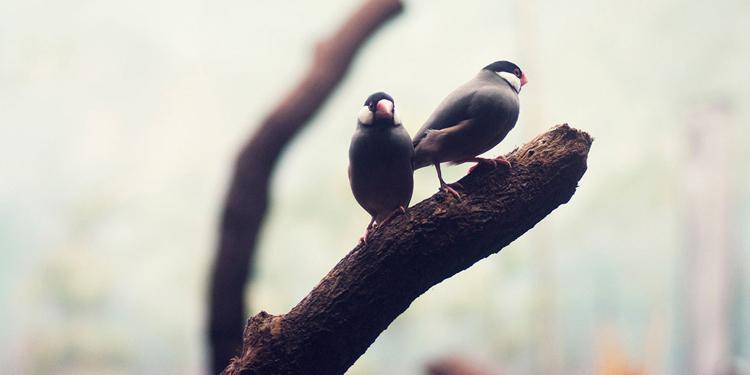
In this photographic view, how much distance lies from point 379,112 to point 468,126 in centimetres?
19

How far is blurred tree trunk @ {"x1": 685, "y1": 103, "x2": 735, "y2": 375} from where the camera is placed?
3.89 meters

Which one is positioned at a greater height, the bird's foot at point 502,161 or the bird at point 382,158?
the bird at point 382,158

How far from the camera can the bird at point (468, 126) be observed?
1.44 m

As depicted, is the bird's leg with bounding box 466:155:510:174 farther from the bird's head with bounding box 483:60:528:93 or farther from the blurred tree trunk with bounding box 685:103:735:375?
the blurred tree trunk with bounding box 685:103:735:375

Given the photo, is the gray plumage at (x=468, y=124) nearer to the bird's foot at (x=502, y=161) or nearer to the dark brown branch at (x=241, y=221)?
the bird's foot at (x=502, y=161)

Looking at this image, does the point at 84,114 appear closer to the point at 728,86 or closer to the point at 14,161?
the point at 14,161

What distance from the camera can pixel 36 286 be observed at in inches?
156

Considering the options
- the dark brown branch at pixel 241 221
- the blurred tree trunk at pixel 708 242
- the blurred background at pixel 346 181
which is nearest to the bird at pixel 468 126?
the dark brown branch at pixel 241 221

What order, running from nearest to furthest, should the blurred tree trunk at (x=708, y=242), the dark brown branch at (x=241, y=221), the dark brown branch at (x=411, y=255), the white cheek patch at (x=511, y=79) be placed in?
the dark brown branch at (x=411, y=255)
the white cheek patch at (x=511, y=79)
the dark brown branch at (x=241, y=221)
the blurred tree trunk at (x=708, y=242)

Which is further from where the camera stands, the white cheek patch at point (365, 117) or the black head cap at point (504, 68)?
the black head cap at point (504, 68)

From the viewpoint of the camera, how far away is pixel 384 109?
1.44 m

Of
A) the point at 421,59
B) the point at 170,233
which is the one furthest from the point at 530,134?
the point at 170,233

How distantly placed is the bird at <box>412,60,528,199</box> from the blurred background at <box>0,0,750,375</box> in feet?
7.79

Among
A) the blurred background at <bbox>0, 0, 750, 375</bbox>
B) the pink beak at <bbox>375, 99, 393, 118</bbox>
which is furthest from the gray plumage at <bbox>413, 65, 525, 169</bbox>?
the blurred background at <bbox>0, 0, 750, 375</bbox>
